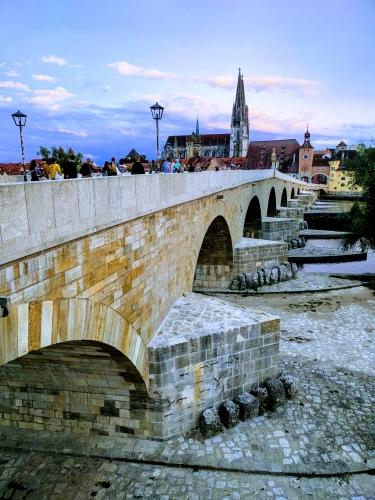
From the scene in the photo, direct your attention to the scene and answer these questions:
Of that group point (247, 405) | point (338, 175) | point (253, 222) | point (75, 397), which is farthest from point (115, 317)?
point (338, 175)

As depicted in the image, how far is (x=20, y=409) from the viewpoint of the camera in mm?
7355

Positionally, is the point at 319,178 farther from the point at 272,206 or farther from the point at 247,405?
the point at 247,405

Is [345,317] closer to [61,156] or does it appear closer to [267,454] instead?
[267,454]

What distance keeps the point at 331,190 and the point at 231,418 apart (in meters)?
67.8

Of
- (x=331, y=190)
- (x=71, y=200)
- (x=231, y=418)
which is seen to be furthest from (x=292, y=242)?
(x=331, y=190)

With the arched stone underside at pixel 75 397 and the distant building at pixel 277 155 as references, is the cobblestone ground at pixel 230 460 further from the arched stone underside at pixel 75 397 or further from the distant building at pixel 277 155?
the distant building at pixel 277 155

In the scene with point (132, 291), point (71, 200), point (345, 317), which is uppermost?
point (71, 200)

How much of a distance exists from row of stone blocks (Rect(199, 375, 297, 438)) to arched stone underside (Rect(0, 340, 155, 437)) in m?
1.12

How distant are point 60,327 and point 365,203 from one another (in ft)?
59.0

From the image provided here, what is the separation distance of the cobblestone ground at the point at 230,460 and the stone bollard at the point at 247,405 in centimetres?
16

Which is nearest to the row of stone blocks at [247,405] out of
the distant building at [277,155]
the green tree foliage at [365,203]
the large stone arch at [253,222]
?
Answer: the green tree foliage at [365,203]

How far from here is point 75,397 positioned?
7008 millimetres

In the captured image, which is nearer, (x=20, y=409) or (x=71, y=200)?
(x=71, y=200)

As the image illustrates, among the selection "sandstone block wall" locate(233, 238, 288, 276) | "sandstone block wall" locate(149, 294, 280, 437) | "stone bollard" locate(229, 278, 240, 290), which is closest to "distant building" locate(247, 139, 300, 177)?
"sandstone block wall" locate(233, 238, 288, 276)
